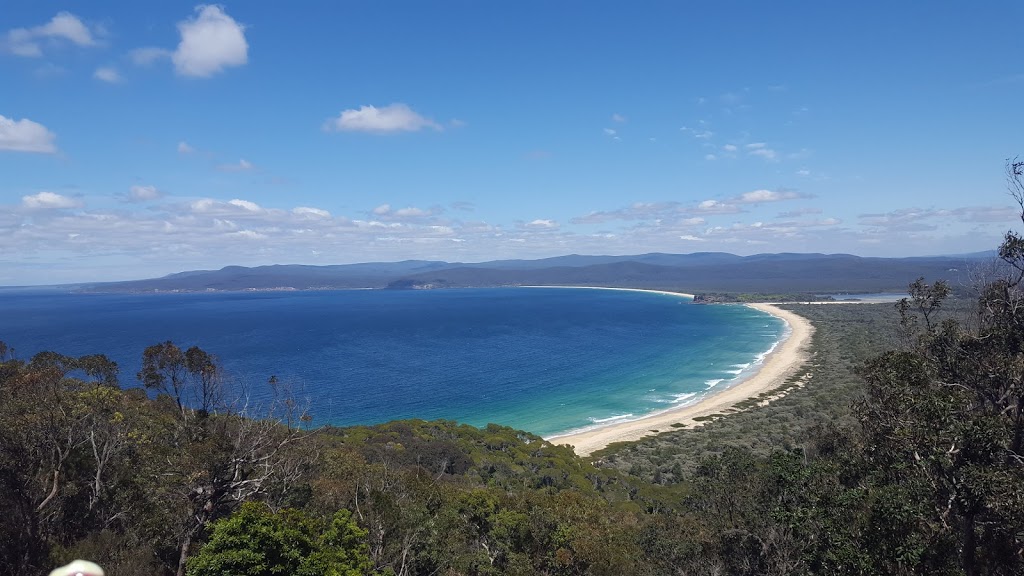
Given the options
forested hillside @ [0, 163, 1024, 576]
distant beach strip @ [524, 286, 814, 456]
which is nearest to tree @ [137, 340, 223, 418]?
forested hillside @ [0, 163, 1024, 576]

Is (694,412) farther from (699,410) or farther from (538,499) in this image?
(538,499)

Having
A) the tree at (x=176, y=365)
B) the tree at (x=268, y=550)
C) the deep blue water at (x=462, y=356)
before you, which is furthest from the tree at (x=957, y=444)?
the tree at (x=176, y=365)

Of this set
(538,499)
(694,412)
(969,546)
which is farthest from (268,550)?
(694,412)

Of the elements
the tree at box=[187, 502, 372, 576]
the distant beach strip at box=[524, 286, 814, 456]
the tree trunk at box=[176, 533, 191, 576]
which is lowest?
the distant beach strip at box=[524, 286, 814, 456]

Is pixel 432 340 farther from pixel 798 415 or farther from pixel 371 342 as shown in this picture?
pixel 798 415

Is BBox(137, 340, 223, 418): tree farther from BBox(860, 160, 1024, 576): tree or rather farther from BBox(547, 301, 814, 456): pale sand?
BBox(547, 301, 814, 456): pale sand

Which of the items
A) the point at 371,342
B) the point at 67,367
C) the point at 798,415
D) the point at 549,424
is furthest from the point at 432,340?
the point at 67,367

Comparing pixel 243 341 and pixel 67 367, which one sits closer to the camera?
pixel 67 367

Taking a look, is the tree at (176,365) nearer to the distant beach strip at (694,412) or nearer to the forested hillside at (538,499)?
the forested hillside at (538,499)
